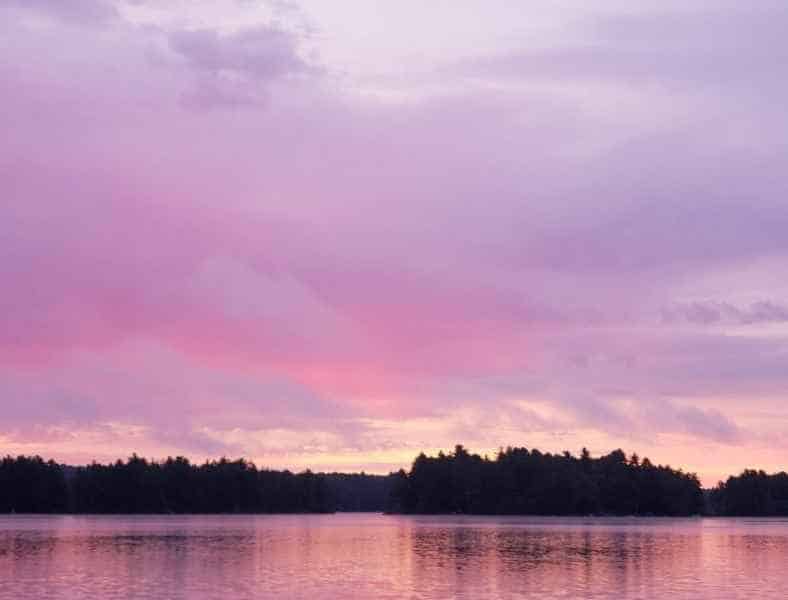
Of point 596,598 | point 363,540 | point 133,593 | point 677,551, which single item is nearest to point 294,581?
point 133,593

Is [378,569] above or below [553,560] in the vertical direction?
below

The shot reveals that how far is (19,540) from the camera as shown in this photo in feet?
344

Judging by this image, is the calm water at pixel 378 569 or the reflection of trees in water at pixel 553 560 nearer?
the calm water at pixel 378 569

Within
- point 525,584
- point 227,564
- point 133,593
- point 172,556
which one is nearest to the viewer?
point 133,593

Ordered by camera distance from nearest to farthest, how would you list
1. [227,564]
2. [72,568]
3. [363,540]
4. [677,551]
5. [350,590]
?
[350,590] → [72,568] → [227,564] → [677,551] → [363,540]

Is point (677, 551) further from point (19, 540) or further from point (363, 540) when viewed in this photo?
point (19, 540)

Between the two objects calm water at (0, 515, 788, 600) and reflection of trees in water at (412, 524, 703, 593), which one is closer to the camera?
calm water at (0, 515, 788, 600)

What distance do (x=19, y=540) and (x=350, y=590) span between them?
56307 millimetres

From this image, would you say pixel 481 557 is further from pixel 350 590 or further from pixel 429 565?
pixel 350 590

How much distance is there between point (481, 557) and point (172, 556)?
68.6ft

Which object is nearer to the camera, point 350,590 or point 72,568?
point 350,590

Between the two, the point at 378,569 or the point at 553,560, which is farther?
the point at 553,560

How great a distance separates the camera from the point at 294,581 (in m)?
62.6

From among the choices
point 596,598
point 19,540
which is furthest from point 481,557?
point 19,540
